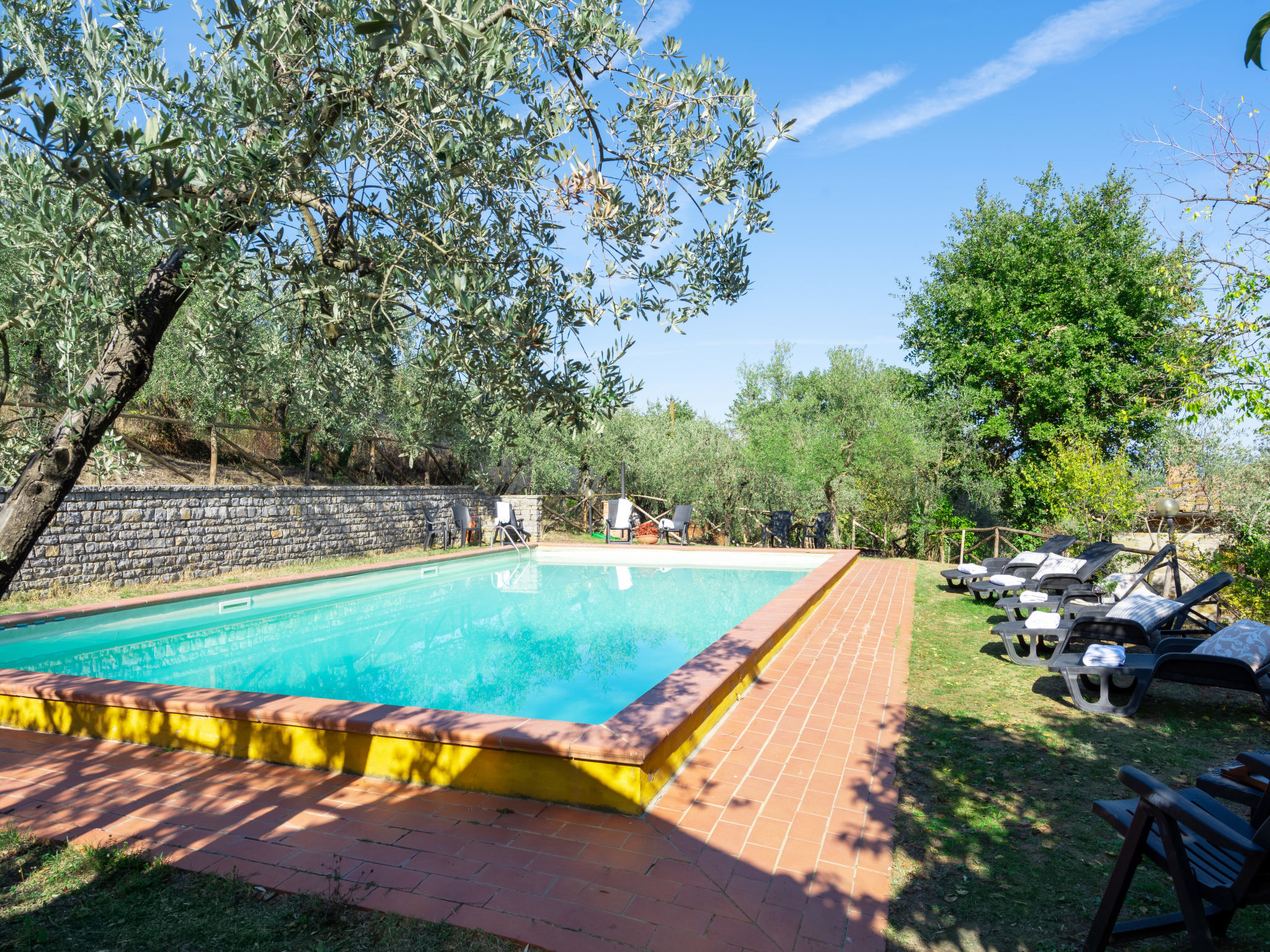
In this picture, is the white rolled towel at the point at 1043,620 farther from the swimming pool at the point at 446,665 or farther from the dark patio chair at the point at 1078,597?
the swimming pool at the point at 446,665

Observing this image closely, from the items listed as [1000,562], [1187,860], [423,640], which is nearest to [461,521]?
[423,640]

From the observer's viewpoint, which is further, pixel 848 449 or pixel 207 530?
pixel 848 449

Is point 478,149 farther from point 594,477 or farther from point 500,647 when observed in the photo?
point 594,477

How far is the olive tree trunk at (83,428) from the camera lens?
9.39ft

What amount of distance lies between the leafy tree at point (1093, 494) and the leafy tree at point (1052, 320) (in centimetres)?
871

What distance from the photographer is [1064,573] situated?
7.43 metres

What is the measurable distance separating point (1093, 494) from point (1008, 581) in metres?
4.57

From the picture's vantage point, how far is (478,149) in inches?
132

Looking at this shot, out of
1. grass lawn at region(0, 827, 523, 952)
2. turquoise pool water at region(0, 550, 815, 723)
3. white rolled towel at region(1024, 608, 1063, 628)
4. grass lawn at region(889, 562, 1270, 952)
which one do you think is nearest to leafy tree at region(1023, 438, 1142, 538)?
turquoise pool water at region(0, 550, 815, 723)

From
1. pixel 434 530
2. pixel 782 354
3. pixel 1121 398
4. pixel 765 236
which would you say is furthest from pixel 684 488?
pixel 782 354

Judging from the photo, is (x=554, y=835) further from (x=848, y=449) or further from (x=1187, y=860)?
(x=848, y=449)

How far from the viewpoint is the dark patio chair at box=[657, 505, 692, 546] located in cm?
1669

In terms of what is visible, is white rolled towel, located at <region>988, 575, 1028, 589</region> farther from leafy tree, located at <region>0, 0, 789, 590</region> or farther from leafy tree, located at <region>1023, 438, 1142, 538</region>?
leafy tree, located at <region>0, 0, 789, 590</region>

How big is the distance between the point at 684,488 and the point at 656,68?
595 inches
